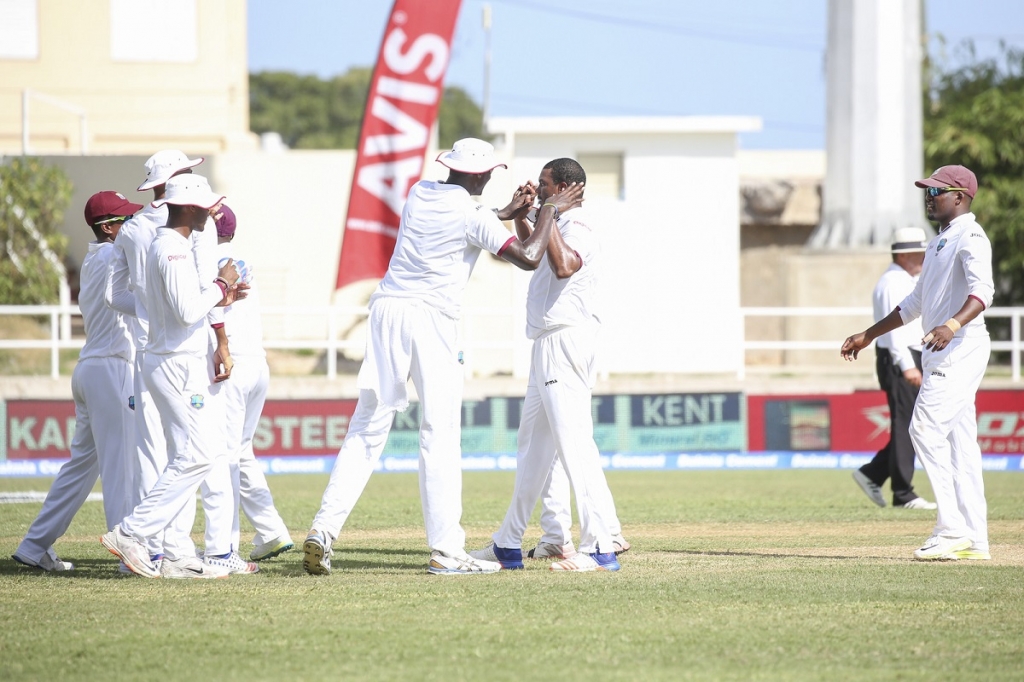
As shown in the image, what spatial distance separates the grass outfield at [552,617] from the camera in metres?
5.05

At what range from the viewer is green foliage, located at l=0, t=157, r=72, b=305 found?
23.0 meters

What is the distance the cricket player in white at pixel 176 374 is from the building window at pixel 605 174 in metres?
16.7

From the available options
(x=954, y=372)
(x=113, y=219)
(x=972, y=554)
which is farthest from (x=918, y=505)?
(x=113, y=219)

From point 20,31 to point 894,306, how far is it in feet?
88.2

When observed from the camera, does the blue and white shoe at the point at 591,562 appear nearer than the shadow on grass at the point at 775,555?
Yes

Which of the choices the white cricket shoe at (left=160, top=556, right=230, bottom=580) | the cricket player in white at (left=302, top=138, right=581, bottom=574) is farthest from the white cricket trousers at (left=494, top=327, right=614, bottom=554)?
the white cricket shoe at (left=160, top=556, right=230, bottom=580)

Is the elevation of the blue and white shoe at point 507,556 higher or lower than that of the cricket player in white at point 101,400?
lower

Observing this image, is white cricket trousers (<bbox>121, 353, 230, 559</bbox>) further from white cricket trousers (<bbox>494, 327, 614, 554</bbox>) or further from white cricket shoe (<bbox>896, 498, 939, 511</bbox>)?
white cricket shoe (<bbox>896, 498, 939, 511</bbox>)

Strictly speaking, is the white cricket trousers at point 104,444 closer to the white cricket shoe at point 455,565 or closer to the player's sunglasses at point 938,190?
the white cricket shoe at point 455,565

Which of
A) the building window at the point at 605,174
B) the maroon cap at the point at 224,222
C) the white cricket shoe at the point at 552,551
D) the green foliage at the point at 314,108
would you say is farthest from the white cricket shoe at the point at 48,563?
the green foliage at the point at 314,108

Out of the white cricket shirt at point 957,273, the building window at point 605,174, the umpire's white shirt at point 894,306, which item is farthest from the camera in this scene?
the building window at point 605,174

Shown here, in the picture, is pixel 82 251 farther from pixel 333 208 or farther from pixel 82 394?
pixel 82 394

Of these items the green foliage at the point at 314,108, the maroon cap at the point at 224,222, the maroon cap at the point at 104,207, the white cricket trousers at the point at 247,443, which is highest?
the green foliage at the point at 314,108

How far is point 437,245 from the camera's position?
7164mm
